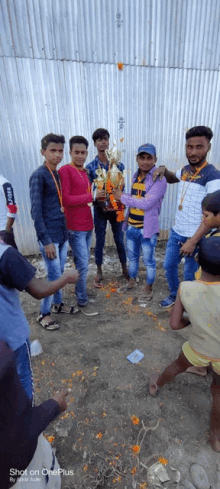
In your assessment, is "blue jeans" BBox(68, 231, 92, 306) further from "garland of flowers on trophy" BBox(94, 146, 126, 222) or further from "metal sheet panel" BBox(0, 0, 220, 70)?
"metal sheet panel" BBox(0, 0, 220, 70)

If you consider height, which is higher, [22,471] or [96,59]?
[96,59]

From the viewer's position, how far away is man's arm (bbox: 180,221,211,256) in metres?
2.71

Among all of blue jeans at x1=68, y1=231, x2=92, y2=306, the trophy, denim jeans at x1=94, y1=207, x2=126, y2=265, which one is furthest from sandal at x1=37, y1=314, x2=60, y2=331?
the trophy

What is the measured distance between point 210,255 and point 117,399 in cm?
175

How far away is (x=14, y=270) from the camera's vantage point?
1.41m

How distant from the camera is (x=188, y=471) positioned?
6.06 feet

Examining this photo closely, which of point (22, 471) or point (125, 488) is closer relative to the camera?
point (22, 471)

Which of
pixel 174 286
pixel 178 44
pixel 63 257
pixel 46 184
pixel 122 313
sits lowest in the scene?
pixel 122 313

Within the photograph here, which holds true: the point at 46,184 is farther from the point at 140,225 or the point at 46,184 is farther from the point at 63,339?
the point at 63,339

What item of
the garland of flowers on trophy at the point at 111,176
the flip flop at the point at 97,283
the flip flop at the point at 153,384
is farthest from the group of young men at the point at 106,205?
the flip flop at the point at 153,384

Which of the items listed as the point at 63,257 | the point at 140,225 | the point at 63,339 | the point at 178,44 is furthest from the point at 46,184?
the point at 178,44

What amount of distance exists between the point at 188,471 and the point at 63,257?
8.14 ft

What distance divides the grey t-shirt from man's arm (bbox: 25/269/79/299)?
82mm

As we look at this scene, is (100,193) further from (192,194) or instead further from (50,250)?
(192,194)
